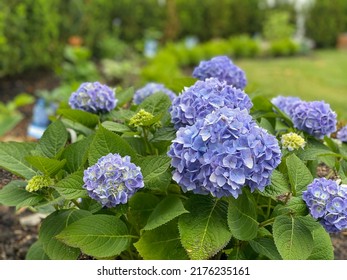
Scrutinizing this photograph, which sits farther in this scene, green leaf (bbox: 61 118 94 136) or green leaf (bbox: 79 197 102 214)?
green leaf (bbox: 61 118 94 136)

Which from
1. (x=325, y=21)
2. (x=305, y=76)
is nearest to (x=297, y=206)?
(x=305, y=76)

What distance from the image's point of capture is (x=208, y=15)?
12422mm

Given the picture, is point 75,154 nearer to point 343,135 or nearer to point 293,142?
point 293,142

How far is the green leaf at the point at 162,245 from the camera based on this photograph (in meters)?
1.51

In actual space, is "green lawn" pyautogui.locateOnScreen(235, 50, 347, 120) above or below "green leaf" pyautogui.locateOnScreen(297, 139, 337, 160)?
below

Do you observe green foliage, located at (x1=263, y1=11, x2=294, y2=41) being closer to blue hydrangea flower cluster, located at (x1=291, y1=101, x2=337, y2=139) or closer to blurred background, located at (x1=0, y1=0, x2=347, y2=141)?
blurred background, located at (x1=0, y1=0, x2=347, y2=141)

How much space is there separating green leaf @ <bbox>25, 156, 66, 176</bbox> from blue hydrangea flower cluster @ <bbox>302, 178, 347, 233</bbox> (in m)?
0.62

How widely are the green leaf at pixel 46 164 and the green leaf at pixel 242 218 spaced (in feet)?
1.44

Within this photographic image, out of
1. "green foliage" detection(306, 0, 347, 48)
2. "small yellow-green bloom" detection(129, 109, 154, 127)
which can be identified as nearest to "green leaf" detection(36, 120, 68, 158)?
"small yellow-green bloom" detection(129, 109, 154, 127)

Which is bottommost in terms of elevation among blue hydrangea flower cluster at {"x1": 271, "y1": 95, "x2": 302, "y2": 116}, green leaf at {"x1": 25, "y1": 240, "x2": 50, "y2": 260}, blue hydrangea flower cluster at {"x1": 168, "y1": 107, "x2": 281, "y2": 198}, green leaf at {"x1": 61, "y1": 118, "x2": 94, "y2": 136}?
green leaf at {"x1": 25, "y1": 240, "x2": 50, "y2": 260}

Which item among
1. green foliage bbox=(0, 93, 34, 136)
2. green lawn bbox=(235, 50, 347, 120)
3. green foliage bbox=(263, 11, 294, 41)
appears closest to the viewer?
green foliage bbox=(0, 93, 34, 136)

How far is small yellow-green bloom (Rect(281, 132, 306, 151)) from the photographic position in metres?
1.60

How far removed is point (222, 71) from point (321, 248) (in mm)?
675

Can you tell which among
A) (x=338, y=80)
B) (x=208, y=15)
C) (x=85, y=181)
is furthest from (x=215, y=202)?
(x=208, y=15)
